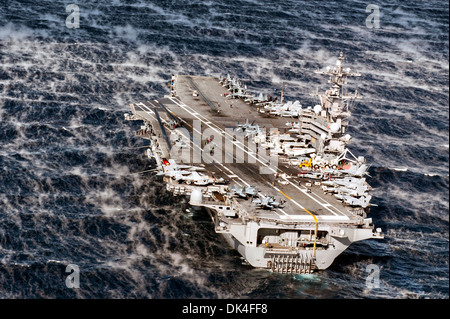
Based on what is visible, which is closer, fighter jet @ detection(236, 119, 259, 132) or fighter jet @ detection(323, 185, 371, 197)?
fighter jet @ detection(323, 185, 371, 197)

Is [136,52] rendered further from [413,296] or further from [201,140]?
[413,296]

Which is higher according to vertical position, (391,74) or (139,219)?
(391,74)

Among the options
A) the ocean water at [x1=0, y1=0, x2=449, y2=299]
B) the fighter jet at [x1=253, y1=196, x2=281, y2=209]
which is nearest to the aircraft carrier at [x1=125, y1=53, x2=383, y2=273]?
the fighter jet at [x1=253, y1=196, x2=281, y2=209]

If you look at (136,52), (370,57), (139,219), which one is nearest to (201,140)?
(139,219)

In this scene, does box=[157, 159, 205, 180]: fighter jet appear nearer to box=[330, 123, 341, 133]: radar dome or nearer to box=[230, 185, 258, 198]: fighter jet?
box=[230, 185, 258, 198]: fighter jet

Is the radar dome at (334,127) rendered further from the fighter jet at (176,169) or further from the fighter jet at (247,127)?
the fighter jet at (176,169)
